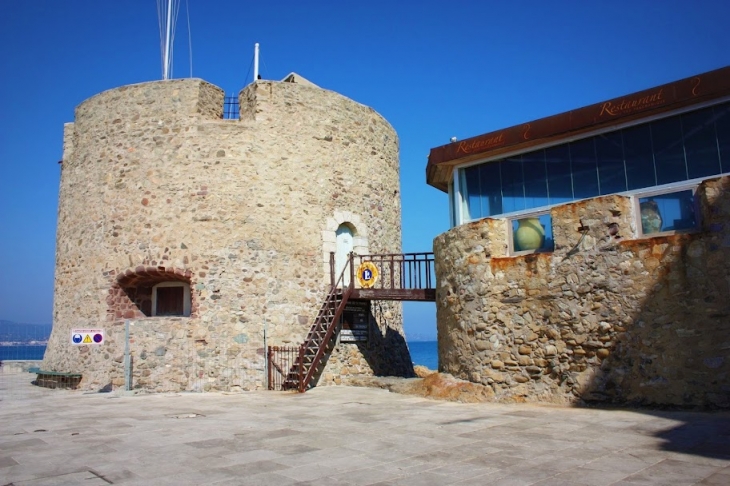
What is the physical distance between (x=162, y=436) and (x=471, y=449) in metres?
3.41

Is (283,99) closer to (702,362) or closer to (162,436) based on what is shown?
(162,436)

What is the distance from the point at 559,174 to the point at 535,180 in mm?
387

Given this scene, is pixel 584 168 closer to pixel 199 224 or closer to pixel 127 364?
pixel 199 224

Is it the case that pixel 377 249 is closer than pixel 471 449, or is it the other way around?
pixel 471 449

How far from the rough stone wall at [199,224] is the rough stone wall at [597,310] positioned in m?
4.75

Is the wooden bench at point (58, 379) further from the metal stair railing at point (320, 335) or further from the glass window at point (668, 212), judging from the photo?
the glass window at point (668, 212)

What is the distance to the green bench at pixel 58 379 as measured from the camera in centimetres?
1352

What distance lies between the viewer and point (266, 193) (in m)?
13.7

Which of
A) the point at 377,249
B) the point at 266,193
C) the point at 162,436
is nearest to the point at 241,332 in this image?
the point at 266,193

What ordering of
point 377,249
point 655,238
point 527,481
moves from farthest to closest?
point 377,249 → point 655,238 → point 527,481

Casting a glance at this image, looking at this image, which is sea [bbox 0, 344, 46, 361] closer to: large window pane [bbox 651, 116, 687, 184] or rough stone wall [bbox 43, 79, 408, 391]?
rough stone wall [bbox 43, 79, 408, 391]

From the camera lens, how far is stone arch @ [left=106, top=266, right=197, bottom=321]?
13320 mm

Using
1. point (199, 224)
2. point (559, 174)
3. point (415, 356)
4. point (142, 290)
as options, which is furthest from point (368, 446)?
point (415, 356)

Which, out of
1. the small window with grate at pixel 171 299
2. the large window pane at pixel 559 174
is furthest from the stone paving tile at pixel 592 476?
the small window with grate at pixel 171 299
